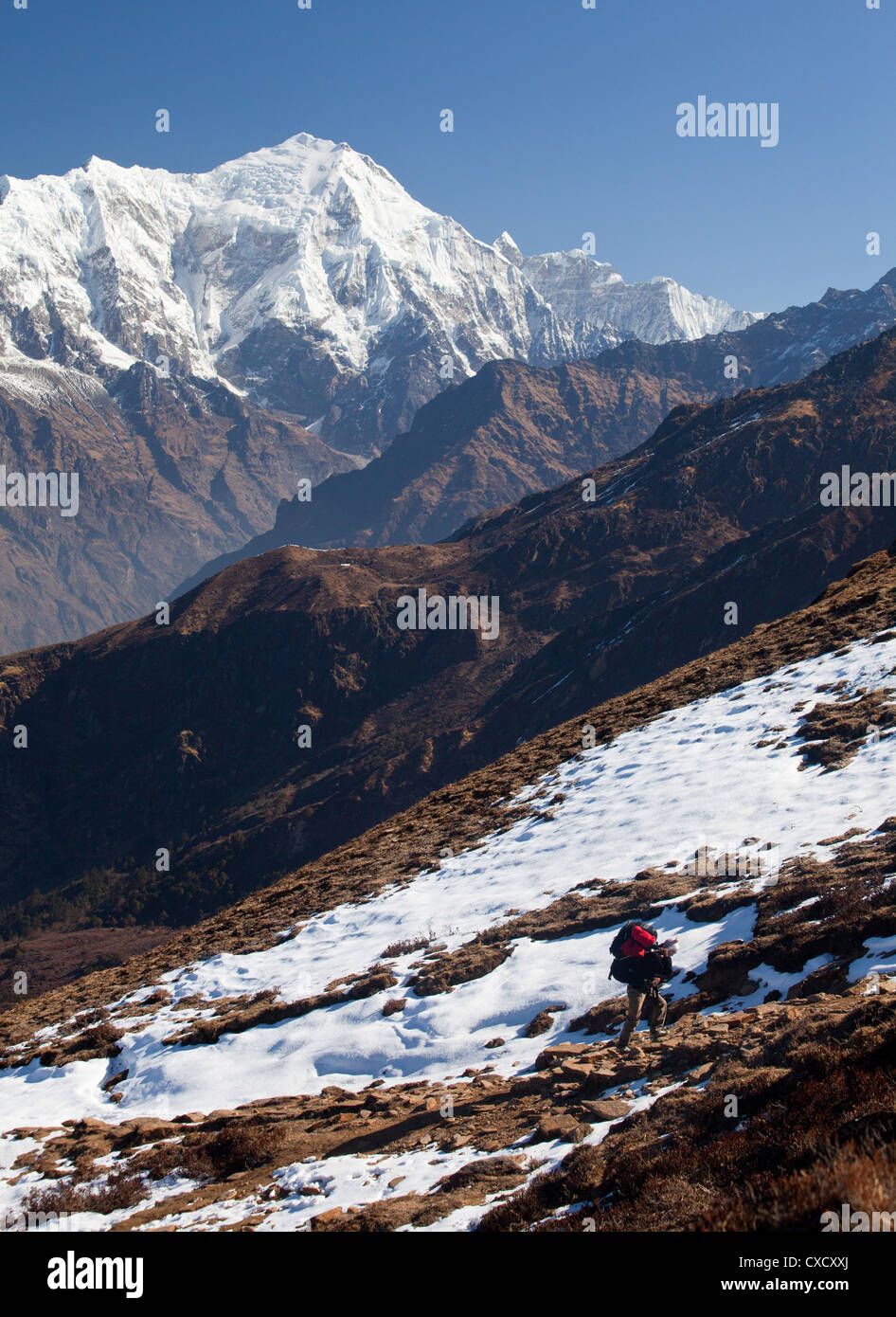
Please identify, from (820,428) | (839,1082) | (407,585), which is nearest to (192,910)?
(407,585)

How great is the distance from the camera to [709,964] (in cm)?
1334

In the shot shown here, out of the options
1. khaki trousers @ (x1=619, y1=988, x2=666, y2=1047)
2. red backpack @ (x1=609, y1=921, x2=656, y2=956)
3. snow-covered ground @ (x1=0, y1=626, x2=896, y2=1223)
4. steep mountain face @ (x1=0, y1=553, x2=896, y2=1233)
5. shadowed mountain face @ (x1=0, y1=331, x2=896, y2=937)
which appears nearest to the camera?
steep mountain face @ (x1=0, y1=553, x2=896, y2=1233)

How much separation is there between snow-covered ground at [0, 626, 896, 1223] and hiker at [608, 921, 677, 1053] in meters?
1.15

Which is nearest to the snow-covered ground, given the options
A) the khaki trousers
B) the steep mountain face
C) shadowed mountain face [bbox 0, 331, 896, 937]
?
the steep mountain face

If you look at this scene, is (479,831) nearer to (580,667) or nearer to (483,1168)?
(483,1168)

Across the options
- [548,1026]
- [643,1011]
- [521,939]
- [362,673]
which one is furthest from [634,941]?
[362,673]

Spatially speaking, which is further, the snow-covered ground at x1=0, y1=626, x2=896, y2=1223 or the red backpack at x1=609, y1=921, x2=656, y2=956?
the snow-covered ground at x1=0, y1=626, x2=896, y2=1223

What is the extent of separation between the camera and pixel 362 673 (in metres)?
181

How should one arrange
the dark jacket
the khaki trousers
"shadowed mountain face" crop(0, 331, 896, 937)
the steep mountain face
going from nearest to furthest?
the steep mountain face < the khaki trousers < the dark jacket < "shadowed mountain face" crop(0, 331, 896, 937)

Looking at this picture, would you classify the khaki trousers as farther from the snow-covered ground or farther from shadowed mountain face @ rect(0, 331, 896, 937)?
shadowed mountain face @ rect(0, 331, 896, 937)

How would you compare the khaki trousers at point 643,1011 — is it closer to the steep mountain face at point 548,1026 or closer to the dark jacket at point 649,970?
the dark jacket at point 649,970

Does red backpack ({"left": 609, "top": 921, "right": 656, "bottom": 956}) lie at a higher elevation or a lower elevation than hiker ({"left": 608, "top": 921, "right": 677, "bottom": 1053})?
higher

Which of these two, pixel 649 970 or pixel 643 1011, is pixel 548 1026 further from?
pixel 649 970

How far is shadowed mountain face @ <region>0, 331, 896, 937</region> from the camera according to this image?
454 ft
